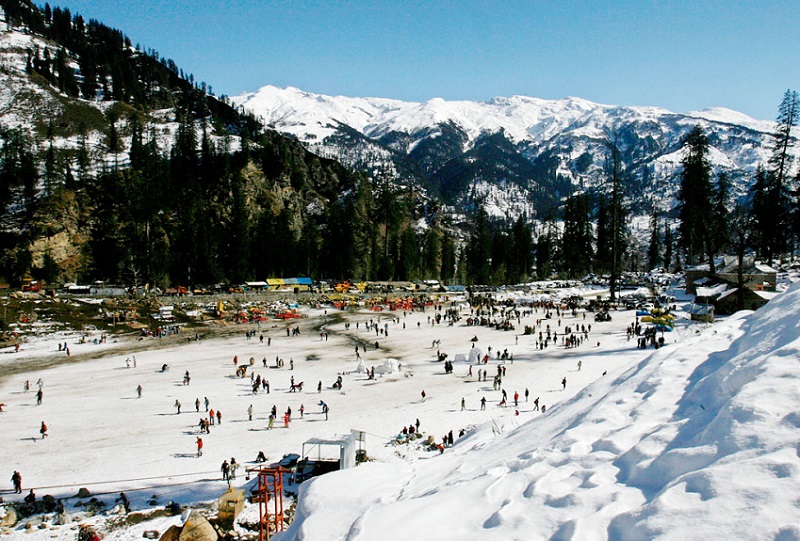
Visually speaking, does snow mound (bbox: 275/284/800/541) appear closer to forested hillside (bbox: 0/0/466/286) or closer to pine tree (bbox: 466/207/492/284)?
forested hillside (bbox: 0/0/466/286)

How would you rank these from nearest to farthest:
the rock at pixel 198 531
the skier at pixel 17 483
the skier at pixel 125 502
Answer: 1. the rock at pixel 198 531
2. the skier at pixel 125 502
3. the skier at pixel 17 483

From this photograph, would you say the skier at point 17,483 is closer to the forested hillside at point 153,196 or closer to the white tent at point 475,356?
the white tent at point 475,356

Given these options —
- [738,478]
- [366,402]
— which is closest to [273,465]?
[366,402]

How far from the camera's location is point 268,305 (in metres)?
70.5

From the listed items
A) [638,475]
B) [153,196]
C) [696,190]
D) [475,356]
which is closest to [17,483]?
[638,475]

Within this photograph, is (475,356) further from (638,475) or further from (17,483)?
(638,475)

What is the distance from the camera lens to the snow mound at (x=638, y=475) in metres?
5.43

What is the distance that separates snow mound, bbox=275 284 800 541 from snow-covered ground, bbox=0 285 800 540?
3 cm

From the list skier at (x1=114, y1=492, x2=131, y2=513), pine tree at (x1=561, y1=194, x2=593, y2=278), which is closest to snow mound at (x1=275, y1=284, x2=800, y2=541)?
skier at (x1=114, y1=492, x2=131, y2=513)

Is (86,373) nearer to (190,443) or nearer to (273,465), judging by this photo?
(190,443)

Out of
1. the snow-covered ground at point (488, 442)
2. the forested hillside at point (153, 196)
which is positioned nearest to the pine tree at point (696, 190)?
the snow-covered ground at point (488, 442)

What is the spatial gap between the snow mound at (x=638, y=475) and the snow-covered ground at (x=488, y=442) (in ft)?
0.09

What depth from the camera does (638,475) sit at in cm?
699

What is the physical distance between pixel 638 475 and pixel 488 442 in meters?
7.69
